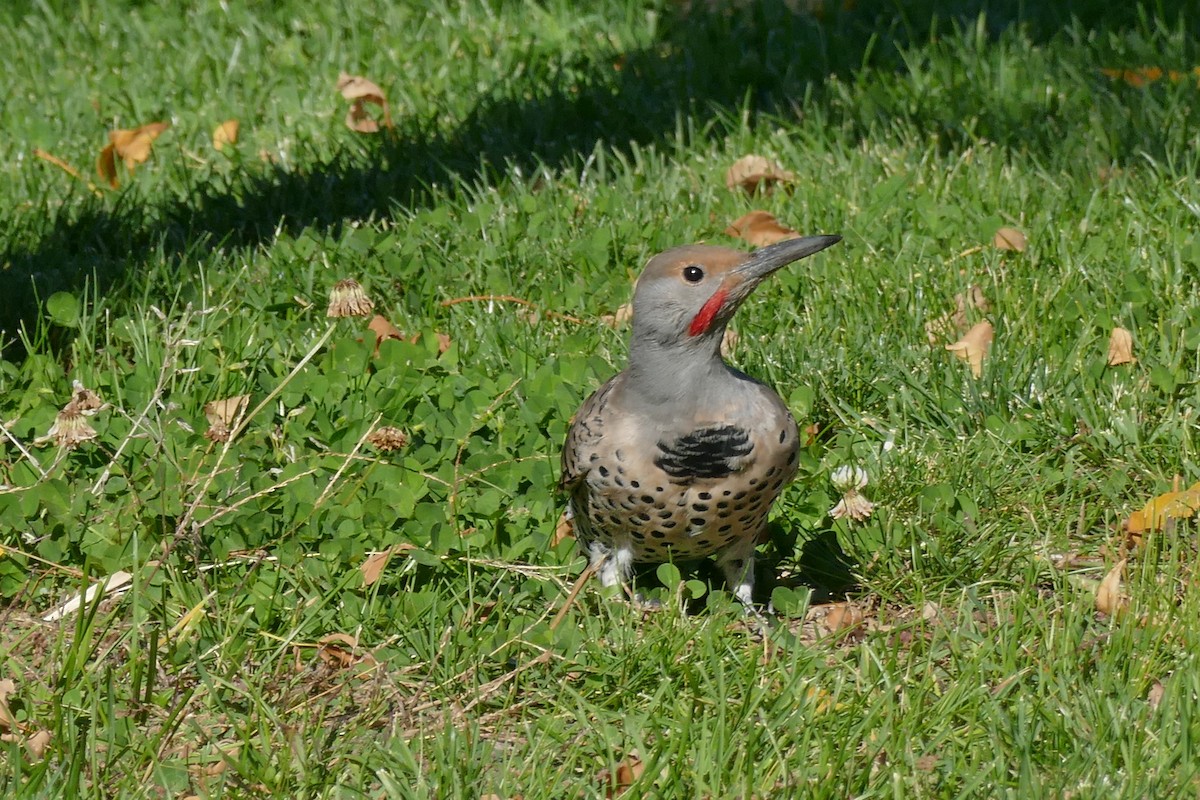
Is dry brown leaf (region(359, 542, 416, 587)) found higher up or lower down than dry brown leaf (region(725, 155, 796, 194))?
lower down

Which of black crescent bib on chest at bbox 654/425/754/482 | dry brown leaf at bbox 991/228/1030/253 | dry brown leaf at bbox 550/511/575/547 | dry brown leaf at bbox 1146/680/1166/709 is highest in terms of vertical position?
black crescent bib on chest at bbox 654/425/754/482

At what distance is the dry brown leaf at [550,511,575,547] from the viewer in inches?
173

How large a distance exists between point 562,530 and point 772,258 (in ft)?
4.08

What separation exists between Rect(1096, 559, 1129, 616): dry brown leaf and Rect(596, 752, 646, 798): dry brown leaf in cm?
140

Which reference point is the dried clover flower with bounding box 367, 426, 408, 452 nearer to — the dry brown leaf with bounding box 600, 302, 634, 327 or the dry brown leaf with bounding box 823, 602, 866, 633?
the dry brown leaf with bounding box 600, 302, 634, 327

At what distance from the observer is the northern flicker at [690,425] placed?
149 inches

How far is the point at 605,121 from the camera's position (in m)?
6.84

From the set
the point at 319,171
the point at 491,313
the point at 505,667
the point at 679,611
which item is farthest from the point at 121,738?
the point at 319,171

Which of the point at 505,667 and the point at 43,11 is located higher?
the point at 43,11

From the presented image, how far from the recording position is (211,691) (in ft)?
11.9

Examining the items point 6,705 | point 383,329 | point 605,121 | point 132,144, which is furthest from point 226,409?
point 605,121

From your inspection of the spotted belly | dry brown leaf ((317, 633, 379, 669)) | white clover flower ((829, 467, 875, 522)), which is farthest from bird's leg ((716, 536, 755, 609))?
dry brown leaf ((317, 633, 379, 669))

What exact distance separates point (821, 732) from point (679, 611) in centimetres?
61

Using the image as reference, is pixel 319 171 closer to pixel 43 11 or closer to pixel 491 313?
pixel 491 313
